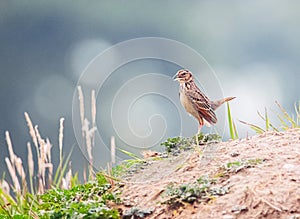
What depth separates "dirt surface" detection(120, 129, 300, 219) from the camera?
3373 millimetres

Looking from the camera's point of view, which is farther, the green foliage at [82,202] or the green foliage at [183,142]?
the green foliage at [183,142]

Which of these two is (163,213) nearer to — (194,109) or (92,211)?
(92,211)

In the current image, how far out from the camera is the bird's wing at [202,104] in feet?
17.5

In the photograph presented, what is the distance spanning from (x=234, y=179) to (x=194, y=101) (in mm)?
1701

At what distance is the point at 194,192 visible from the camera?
3.64 metres

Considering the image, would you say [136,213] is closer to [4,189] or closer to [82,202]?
[82,202]

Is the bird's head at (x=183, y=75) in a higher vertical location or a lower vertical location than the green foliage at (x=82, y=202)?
higher

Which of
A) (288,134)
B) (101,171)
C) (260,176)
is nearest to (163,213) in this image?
(260,176)

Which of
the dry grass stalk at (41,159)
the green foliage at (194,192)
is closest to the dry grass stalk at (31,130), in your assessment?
the dry grass stalk at (41,159)

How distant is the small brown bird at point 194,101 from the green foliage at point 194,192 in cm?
162

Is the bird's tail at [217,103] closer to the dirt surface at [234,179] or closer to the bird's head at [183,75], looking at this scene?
the bird's head at [183,75]

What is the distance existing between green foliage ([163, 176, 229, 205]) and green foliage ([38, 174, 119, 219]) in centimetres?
41

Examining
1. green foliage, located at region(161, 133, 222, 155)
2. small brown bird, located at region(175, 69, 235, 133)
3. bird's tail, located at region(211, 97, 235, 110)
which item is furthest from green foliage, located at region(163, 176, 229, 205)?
bird's tail, located at region(211, 97, 235, 110)

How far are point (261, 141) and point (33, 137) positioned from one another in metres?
2.26
